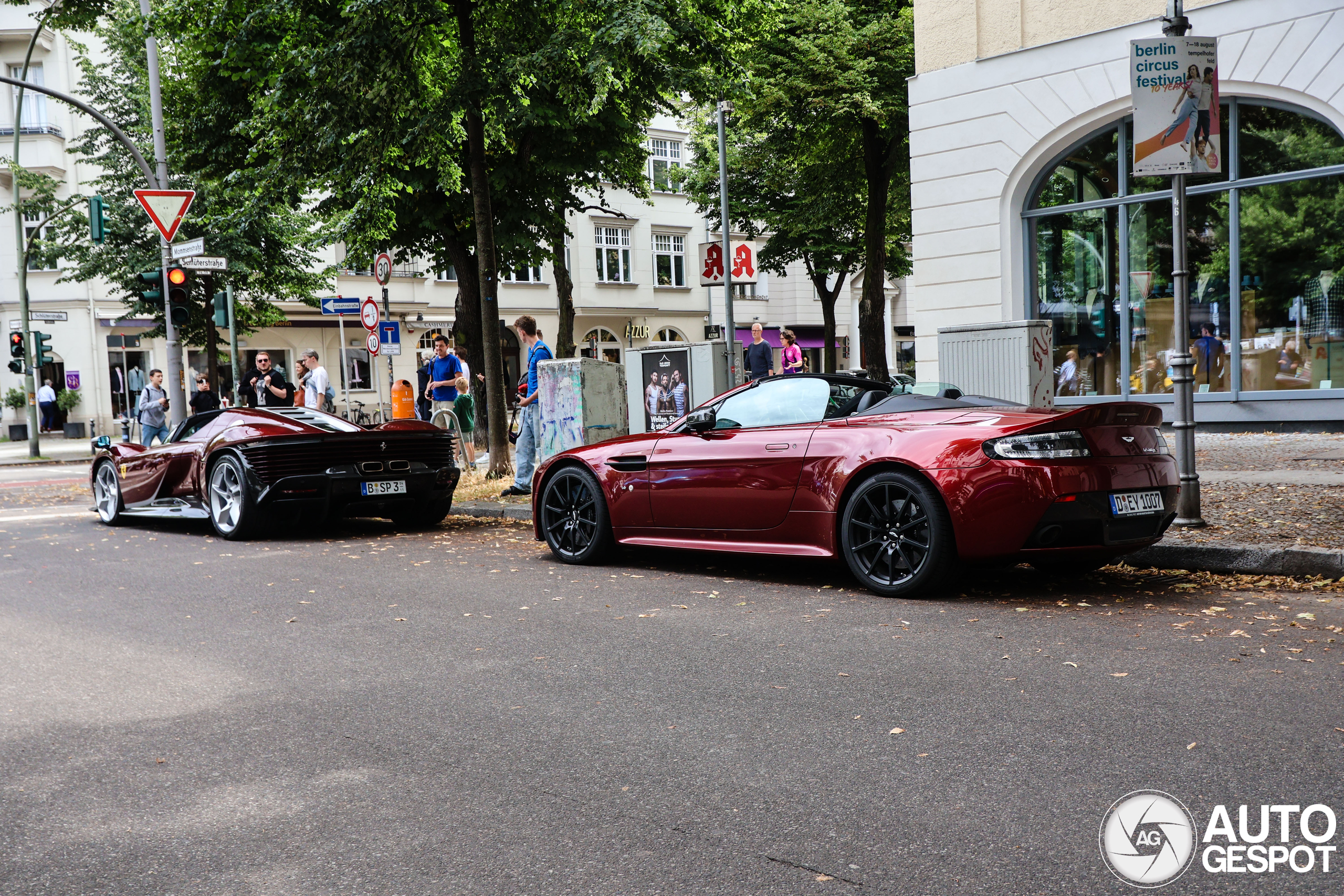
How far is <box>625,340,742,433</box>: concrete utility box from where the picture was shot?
1600 cm

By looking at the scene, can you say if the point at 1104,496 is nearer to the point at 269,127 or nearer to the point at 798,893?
the point at 798,893

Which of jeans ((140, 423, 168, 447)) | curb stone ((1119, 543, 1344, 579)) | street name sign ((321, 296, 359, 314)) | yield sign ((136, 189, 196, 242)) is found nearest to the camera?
curb stone ((1119, 543, 1344, 579))

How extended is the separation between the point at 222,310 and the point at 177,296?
12873mm

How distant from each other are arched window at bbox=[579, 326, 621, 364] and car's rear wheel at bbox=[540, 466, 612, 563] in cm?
3723

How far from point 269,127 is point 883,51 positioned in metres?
13.5

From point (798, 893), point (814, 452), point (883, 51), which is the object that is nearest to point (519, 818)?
point (798, 893)

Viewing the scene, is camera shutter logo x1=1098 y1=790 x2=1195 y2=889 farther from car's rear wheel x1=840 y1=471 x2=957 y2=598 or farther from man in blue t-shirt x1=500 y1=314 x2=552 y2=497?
man in blue t-shirt x1=500 y1=314 x2=552 y2=497

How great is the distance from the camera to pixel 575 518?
870cm

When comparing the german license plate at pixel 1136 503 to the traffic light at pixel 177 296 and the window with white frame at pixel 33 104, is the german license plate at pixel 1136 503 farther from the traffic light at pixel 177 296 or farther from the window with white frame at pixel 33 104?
the window with white frame at pixel 33 104

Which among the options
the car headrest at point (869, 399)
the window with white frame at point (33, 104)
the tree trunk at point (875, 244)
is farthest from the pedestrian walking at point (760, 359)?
the window with white frame at point (33, 104)

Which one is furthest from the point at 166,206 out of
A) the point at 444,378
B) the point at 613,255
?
the point at 613,255

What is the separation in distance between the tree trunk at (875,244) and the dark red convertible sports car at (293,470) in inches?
592

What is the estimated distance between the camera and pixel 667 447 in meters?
8.10

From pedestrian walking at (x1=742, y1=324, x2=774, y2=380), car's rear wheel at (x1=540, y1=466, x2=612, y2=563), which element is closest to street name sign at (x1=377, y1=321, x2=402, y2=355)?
pedestrian walking at (x1=742, y1=324, x2=774, y2=380)
